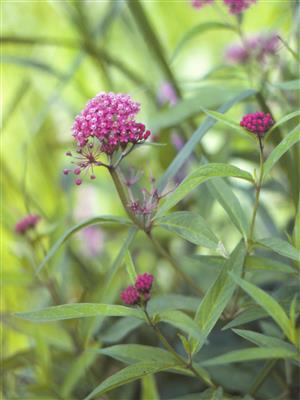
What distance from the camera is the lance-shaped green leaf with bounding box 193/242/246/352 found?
55 centimetres

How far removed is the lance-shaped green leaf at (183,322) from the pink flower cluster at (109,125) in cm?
16

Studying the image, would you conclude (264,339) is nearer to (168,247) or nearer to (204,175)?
(204,175)

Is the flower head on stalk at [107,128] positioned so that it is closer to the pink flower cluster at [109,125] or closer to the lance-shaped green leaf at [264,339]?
the pink flower cluster at [109,125]

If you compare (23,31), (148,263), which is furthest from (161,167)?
(23,31)

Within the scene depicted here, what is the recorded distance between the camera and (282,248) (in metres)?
0.54

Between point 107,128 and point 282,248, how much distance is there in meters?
0.19

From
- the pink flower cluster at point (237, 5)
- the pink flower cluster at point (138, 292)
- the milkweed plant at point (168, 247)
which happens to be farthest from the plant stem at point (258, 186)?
the pink flower cluster at point (237, 5)

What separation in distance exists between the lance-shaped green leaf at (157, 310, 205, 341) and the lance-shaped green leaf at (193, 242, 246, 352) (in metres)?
0.03

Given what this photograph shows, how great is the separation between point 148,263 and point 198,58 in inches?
36.6

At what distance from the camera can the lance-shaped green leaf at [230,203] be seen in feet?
2.03

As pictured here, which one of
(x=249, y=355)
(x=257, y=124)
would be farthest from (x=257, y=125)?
(x=249, y=355)

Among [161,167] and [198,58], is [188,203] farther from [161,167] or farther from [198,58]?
[198,58]

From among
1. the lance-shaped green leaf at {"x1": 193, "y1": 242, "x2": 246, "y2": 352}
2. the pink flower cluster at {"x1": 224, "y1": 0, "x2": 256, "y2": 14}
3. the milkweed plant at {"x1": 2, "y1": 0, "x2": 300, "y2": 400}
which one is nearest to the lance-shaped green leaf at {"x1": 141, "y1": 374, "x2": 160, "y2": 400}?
the milkweed plant at {"x1": 2, "y1": 0, "x2": 300, "y2": 400}

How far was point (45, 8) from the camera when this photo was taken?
1.91 m
